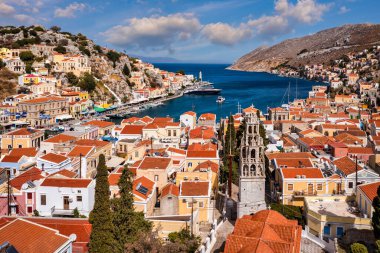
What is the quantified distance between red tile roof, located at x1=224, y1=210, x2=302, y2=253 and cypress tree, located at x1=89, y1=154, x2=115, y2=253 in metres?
4.30

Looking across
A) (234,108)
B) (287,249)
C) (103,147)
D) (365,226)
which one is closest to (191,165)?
(103,147)

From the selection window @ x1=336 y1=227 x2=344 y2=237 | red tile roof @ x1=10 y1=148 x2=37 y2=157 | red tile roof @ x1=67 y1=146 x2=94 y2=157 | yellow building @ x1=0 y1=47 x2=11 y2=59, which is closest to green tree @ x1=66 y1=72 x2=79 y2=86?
yellow building @ x1=0 y1=47 x2=11 y2=59

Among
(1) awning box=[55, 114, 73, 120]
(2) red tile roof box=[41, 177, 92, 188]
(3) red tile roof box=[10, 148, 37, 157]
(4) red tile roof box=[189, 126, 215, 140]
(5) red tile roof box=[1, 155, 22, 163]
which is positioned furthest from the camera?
(1) awning box=[55, 114, 73, 120]

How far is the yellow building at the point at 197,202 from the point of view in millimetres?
21797

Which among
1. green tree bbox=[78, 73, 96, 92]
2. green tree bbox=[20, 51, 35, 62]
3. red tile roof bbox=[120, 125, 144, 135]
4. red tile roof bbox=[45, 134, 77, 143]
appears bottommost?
red tile roof bbox=[45, 134, 77, 143]

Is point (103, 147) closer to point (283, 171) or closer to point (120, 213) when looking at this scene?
point (283, 171)

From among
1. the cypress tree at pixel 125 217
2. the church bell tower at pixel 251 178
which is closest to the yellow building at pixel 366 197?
the church bell tower at pixel 251 178

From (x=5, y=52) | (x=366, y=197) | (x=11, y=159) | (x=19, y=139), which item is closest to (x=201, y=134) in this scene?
(x=19, y=139)

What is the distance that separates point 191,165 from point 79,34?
97189 millimetres

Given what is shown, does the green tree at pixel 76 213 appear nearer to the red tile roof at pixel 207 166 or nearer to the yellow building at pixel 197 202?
the yellow building at pixel 197 202

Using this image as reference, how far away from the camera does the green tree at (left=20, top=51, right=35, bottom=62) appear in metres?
88.4

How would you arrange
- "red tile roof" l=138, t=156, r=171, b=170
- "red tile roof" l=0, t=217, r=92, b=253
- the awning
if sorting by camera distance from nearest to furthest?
"red tile roof" l=0, t=217, r=92, b=253
"red tile roof" l=138, t=156, r=171, b=170
the awning

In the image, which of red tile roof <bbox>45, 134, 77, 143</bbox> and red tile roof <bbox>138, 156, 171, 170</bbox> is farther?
red tile roof <bbox>45, 134, 77, 143</bbox>

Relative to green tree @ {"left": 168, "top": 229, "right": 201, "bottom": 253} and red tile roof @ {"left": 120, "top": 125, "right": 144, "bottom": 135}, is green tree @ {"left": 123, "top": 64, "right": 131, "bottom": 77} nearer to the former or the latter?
red tile roof @ {"left": 120, "top": 125, "right": 144, "bottom": 135}
